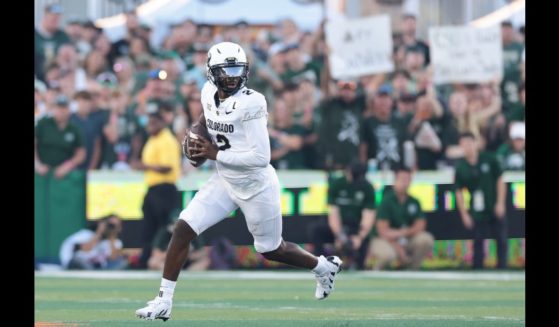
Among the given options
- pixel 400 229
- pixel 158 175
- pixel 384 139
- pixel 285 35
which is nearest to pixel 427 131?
pixel 384 139

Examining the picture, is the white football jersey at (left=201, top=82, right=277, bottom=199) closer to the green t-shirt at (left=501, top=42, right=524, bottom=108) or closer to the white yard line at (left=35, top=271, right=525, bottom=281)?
the white yard line at (left=35, top=271, right=525, bottom=281)

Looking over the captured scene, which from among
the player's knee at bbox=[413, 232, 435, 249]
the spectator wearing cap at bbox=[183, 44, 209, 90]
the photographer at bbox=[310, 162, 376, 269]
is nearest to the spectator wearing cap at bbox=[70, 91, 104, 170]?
the spectator wearing cap at bbox=[183, 44, 209, 90]

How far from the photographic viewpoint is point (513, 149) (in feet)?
56.2

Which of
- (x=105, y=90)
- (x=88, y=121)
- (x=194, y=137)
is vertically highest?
(x=105, y=90)

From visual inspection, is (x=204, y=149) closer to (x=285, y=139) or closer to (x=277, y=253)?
(x=277, y=253)

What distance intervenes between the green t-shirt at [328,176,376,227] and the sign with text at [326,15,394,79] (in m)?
1.42

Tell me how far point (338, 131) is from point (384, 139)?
0.61 meters

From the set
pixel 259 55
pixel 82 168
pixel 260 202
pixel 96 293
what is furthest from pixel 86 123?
pixel 260 202

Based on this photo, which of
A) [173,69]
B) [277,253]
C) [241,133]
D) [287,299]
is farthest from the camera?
[173,69]

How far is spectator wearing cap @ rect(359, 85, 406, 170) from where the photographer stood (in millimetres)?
16781

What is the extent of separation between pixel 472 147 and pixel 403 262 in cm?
176

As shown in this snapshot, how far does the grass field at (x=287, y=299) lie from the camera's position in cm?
1048

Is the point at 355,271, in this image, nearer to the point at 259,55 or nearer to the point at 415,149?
the point at 415,149

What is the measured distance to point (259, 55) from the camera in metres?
16.8
